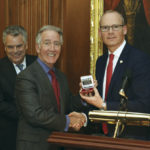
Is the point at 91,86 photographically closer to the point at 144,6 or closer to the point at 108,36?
the point at 108,36

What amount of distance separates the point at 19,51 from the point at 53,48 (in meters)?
0.75

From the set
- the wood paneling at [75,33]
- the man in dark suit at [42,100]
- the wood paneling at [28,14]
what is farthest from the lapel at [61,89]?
the wood paneling at [28,14]

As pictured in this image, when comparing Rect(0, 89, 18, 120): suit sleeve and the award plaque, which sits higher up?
the award plaque

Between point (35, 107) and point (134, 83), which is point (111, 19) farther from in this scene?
point (35, 107)

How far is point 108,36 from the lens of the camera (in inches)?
116

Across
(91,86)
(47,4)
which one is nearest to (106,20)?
(91,86)

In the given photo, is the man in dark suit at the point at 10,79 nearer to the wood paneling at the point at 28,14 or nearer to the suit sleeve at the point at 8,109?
the suit sleeve at the point at 8,109

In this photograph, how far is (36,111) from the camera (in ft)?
8.36

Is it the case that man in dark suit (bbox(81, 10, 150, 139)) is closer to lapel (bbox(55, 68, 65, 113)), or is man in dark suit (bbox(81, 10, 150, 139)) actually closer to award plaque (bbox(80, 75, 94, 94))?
award plaque (bbox(80, 75, 94, 94))

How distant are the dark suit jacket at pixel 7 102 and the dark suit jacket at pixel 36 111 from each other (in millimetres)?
605

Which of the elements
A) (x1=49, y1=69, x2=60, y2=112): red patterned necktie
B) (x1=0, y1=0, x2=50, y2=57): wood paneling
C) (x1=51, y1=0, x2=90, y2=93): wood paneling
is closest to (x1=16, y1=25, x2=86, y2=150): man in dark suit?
(x1=49, y1=69, x2=60, y2=112): red patterned necktie

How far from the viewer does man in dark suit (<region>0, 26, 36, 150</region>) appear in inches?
128

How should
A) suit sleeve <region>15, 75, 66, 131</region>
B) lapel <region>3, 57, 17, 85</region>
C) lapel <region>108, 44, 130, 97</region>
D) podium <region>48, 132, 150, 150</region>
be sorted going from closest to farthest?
podium <region>48, 132, 150, 150</region>
suit sleeve <region>15, 75, 66, 131</region>
lapel <region>108, 44, 130, 97</region>
lapel <region>3, 57, 17, 85</region>

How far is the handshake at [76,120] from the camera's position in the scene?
285 cm
